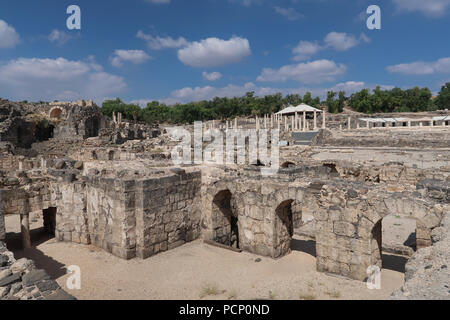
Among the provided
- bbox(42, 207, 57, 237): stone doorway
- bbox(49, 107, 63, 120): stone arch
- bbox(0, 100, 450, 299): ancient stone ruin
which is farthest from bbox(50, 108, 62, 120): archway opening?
bbox(42, 207, 57, 237): stone doorway

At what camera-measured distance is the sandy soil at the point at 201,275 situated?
7578mm

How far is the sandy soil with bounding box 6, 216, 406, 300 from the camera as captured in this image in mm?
7578

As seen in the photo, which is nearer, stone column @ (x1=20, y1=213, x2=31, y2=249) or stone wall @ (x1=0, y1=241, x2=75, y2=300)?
stone wall @ (x1=0, y1=241, x2=75, y2=300)

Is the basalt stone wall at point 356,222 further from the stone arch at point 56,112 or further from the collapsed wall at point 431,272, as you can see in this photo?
the stone arch at point 56,112

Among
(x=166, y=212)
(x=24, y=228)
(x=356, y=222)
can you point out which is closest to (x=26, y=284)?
(x=166, y=212)

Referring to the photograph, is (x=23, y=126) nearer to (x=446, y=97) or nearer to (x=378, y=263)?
(x=378, y=263)

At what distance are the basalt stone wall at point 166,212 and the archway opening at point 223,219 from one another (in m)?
0.70

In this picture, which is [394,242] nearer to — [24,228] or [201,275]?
[201,275]

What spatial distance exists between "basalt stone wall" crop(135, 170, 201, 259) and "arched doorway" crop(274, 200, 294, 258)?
317cm

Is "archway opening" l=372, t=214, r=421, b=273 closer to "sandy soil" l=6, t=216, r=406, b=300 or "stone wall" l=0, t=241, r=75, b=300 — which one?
"sandy soil" l=6, t=216, r=406, b=300

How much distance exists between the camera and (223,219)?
1159cm

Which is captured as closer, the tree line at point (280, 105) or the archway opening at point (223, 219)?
the archway opening at point (223, 219)

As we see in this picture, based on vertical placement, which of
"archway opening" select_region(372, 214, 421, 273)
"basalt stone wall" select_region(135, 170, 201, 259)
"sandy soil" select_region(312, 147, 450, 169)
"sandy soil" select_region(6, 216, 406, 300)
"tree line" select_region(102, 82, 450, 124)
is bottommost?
"sandy soil" select_region(6, 216, 406, 300)

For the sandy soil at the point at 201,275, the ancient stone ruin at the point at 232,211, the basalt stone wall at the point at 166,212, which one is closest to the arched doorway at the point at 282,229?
the ancient stone ruin at the point at 232,211
